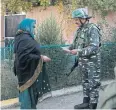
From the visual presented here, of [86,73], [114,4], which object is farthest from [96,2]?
[86,73]

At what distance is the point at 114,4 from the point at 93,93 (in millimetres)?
5292

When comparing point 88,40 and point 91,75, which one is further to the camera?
point 91,75

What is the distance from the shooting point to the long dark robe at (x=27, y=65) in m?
4.83

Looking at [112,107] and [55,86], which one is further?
[55,86]

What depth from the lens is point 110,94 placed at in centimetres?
247

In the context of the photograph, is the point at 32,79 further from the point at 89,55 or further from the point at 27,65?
the point at 89,55

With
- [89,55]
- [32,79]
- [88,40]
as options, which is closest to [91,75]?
[89,55]

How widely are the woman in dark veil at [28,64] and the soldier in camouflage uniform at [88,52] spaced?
0.71 m

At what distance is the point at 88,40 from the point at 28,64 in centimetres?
107

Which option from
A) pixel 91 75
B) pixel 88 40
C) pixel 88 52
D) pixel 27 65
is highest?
pixel 88 40

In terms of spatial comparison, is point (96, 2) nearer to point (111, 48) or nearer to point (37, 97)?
point (111, 48)

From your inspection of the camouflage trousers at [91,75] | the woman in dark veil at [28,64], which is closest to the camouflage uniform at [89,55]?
the camouflage trousers at [91,75]

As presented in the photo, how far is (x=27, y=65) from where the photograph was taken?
193 inches

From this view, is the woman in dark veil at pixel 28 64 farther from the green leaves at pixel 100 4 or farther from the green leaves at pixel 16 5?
the green leaves at pixel 16 5
